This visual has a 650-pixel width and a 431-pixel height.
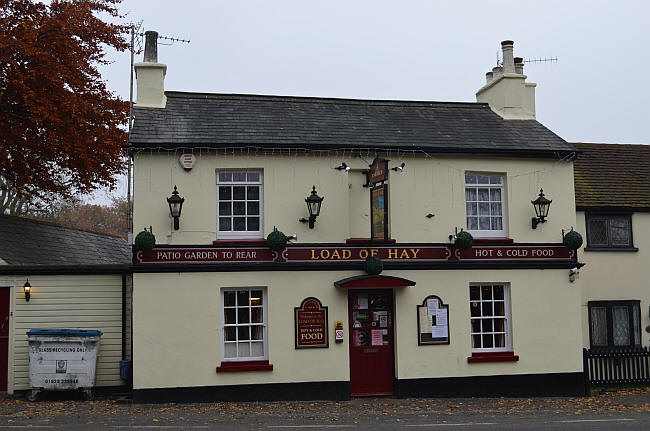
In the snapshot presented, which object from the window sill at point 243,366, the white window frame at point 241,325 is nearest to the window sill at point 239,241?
the white window frame at point 241,325

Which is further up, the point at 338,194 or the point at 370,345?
the point at 338,194

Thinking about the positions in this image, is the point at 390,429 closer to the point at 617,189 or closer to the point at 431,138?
the point at 431,138

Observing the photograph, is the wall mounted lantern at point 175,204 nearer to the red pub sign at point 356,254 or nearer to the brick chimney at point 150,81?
the red pub sign at point 356,254

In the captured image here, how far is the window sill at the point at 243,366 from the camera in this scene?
45.1ft

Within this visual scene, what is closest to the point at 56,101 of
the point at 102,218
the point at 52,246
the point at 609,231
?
the point at 52,246

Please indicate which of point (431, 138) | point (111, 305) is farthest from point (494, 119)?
point (111, 305)

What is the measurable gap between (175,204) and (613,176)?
12.9 m

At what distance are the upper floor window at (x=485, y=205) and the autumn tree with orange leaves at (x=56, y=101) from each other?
1262cm

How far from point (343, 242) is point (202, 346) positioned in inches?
148

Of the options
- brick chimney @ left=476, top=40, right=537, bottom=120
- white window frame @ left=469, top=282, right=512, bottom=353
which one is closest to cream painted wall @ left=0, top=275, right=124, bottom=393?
white window frame @ left=469, top=282, right=512, bottom=353

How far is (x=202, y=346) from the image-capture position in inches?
543

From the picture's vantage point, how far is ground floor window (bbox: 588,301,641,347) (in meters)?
17.7

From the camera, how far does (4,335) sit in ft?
47.2

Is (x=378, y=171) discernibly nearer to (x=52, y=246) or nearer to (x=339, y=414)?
(x=339, y=414)
